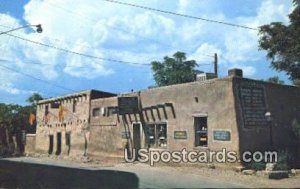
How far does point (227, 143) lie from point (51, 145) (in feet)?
77.4

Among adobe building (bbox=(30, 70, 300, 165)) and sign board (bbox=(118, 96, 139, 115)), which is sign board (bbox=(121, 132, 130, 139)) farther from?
sign board (bbox=(118, 96, 139, 115))

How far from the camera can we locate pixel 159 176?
73.0 ft

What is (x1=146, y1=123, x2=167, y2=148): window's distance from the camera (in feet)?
95.0

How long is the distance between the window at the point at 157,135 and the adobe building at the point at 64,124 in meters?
8.44

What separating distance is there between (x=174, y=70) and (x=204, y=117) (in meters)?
29.2

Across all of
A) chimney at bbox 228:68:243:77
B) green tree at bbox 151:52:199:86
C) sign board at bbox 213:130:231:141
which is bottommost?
sign board at bbox 213:130:231:141

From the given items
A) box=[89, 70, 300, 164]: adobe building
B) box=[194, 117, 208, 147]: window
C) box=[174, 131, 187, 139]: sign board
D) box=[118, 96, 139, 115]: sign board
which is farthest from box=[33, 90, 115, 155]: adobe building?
box=[194, 117, 208, 147]: window

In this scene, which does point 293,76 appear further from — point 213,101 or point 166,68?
point 166,68

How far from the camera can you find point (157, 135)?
29.4 m

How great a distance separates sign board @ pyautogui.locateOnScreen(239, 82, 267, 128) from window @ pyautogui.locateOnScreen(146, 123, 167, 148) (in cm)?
539

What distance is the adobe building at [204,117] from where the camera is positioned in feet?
81.3

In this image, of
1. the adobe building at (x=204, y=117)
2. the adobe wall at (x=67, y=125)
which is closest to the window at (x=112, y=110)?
the adobe building at (x=204, y=117)

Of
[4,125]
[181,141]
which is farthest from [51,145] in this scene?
[181,141]

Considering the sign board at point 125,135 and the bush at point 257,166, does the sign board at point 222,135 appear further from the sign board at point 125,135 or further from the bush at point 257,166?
the sign board at point 125,135
